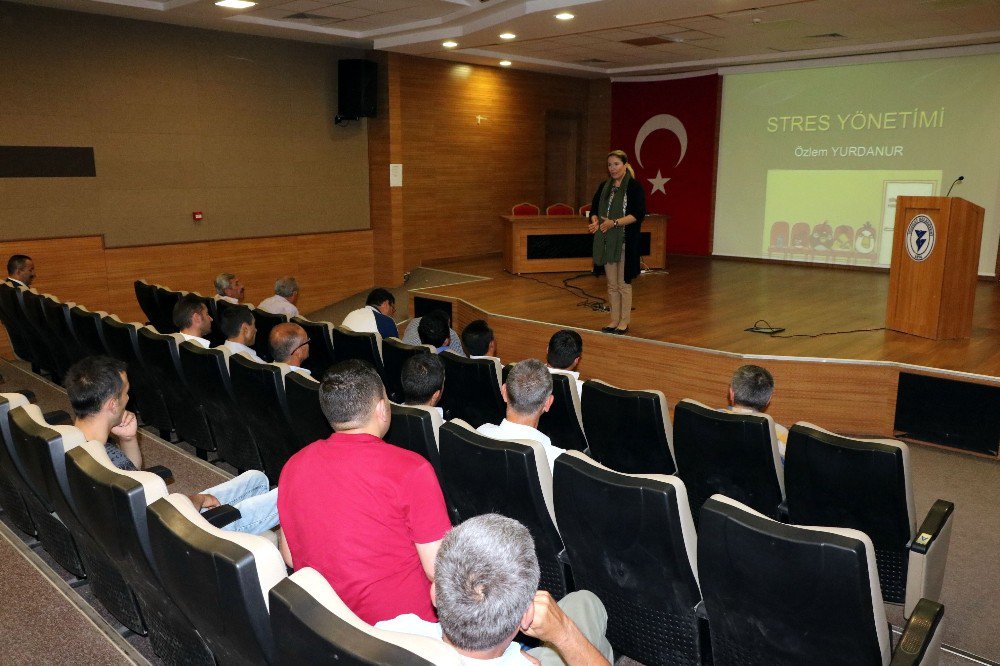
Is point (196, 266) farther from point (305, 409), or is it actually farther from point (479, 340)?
point (305, 409)

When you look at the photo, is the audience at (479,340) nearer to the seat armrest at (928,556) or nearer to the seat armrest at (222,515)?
the seat armrest at (222,515)

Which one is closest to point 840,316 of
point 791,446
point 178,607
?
point 791,446

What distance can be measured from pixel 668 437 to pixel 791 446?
702 mm

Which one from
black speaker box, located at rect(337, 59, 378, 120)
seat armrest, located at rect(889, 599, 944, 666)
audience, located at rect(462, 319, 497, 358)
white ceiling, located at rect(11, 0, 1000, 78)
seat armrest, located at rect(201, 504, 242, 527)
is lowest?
seat armrest, located at rect(889, 599, 944, 666)

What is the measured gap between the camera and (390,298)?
19.7 ft

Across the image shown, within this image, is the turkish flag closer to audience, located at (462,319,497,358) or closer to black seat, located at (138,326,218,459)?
audience, located at (462,319,497,358)

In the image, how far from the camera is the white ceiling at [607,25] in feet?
25.3

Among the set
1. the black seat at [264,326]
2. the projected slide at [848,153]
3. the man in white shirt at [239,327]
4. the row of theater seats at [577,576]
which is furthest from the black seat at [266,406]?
the projected slide at [848,153]

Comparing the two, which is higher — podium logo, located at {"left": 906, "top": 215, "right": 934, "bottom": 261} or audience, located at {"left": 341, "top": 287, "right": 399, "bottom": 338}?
podium logo, located at {"left": 906, "top": 215, "right": 934, "bottom": 261}

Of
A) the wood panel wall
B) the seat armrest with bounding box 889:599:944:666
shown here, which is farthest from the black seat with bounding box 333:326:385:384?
the wood panel wall

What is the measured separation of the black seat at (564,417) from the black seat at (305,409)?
45.7 inches

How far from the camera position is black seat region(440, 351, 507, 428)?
4219 mm

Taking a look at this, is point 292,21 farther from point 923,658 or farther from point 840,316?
point 923,658

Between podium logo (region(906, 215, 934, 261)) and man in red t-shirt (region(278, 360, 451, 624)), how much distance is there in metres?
6.01
